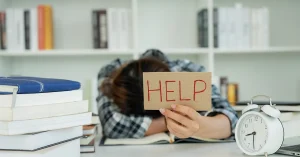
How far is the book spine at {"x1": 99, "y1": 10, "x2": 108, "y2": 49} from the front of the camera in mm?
2465

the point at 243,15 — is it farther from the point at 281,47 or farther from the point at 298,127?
the point at 298,127

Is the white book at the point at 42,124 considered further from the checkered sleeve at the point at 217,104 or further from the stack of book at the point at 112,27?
the stack of book at the point at 112,27

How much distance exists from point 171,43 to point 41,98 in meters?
1.93

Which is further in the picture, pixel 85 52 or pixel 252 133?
pixel 85 52

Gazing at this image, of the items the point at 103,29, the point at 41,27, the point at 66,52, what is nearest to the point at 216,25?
the point at 103,29

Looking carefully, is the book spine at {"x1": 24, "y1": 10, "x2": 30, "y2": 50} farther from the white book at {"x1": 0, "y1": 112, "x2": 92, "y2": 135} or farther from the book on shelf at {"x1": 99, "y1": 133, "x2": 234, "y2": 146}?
the white book at {"x1": 0, "y1": 112, "x2": 92, "y2": 135}

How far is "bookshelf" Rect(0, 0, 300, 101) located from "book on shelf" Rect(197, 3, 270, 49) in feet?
0.36

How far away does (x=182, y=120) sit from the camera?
3.57ft

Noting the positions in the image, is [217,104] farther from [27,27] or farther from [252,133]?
[27,27]

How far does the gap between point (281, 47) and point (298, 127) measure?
61.8 inches

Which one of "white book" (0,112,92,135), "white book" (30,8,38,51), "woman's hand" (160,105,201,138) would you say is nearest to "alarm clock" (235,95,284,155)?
"woman's hand" (160,105,201,138)

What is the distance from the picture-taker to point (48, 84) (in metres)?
0.89

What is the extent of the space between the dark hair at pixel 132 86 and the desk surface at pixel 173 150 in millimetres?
183

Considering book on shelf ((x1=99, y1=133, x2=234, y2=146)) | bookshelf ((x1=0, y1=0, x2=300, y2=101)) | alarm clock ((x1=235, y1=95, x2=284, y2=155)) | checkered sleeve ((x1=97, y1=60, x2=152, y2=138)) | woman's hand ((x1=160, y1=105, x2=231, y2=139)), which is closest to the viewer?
alarm clock ((x1=235, y1=95, x2=284, y2=155))
